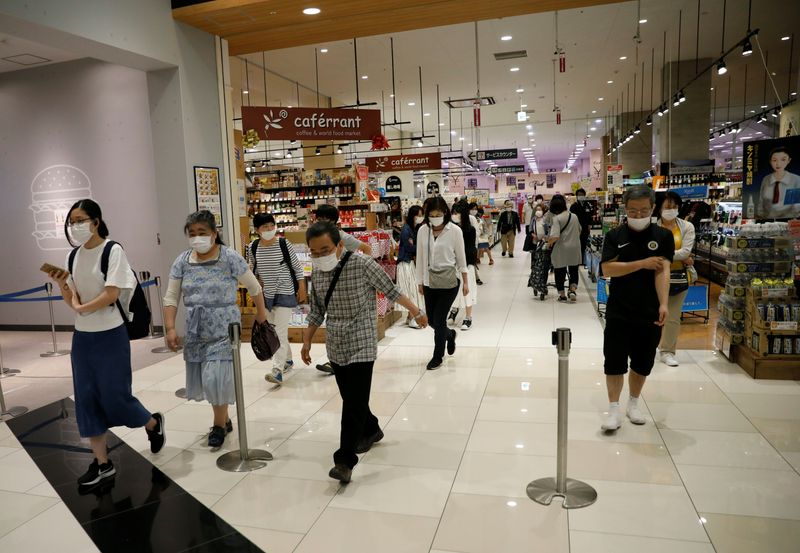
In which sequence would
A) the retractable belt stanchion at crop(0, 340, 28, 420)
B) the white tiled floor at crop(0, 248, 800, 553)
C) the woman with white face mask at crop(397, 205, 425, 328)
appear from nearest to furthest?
the white tiled floor at crop(0, 248, 800, 553), the retractable belt stanchion at crop(0, 340, 28, 420), the woman with white face mask at crop(397, 205, 425, 328)

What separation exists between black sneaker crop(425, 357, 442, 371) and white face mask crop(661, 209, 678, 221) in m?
2.47

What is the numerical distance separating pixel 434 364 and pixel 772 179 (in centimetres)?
374

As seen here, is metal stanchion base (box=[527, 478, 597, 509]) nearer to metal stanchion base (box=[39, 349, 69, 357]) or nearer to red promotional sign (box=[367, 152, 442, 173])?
metal stanchion base (box=[39, 349, 69, 357])

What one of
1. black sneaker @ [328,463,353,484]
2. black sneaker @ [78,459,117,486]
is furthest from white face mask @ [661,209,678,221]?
black sneaker @ [78,459,117,486]

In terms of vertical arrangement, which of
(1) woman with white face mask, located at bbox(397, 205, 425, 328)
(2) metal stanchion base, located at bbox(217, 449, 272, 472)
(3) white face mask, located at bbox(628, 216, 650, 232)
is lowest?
(2) metal stanchion base, located at bbox(217, 449, 272, 472)

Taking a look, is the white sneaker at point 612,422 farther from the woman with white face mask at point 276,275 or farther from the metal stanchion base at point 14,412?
the metal stanchion base at point 14,412

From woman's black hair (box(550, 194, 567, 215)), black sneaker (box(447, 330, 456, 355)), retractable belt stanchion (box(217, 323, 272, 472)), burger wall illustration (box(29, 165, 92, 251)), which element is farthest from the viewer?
woman's black hair (box(550, 194, 567, 215))

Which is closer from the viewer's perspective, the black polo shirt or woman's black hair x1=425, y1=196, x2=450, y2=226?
the black polo shirt

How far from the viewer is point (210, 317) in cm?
376

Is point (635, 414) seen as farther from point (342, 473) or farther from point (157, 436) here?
point (157, 436)

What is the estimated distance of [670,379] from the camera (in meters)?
4.96

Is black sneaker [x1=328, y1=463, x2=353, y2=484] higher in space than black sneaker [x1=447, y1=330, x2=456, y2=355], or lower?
lower

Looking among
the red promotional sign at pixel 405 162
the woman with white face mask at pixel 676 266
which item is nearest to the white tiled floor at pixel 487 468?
the woman with white face mask at pixel 676 266

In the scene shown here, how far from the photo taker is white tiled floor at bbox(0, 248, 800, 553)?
8.95ft
